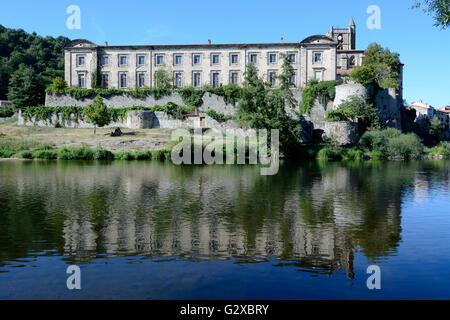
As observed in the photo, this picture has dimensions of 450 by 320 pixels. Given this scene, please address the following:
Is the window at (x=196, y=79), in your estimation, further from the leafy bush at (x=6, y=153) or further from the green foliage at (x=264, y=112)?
the leafy bush at (x=6, y=153)

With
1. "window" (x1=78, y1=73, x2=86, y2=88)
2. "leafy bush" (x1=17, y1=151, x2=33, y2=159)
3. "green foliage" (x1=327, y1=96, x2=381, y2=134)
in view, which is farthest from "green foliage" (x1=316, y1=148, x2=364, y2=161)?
"window" (x1=78, y1=73, x2=86, y2=88)

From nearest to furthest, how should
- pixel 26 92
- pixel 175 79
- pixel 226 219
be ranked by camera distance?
pixel 226 219
pixel 26 92
pixel 175 79

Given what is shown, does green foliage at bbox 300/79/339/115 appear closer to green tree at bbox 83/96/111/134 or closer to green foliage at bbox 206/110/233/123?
green foliage at bbox 206/110/233/123

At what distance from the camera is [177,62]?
54.3 metres

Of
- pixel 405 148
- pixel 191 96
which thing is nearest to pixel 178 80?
pixel 191 96

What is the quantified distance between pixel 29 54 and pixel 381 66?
2564 inches

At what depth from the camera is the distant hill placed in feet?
247

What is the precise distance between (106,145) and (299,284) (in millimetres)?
33802

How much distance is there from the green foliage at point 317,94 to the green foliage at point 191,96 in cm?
1180

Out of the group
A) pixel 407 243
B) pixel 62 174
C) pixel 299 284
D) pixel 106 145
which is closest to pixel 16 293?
pixel 299 284

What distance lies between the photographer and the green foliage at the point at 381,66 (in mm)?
51181

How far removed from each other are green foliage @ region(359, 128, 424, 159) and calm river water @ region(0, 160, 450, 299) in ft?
81.0

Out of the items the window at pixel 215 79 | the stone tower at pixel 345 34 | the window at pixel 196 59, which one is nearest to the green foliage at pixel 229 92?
the window at pixel 215 79

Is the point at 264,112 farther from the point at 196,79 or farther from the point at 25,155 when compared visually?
the point at 25,155
